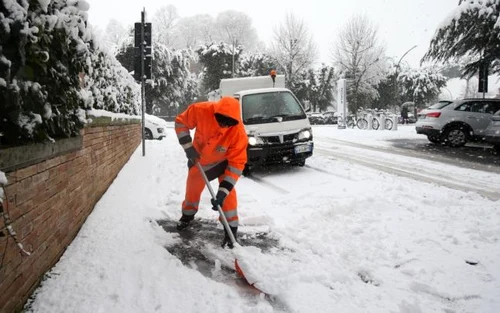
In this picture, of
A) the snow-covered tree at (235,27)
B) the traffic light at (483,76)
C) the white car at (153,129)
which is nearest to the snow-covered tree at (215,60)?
the snow-covered tree at (235,27)

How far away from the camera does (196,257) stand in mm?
3311

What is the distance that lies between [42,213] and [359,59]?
1501 inches

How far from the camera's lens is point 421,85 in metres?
46.4

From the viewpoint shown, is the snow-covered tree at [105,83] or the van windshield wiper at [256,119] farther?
the van windshield wiper at [256,119]

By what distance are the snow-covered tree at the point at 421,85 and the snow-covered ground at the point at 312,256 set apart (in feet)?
151

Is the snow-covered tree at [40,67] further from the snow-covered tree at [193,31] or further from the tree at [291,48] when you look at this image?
the snow-covered tree at [193,31]

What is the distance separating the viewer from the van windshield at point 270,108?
7.52 metres

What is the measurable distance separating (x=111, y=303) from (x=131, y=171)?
209 inches

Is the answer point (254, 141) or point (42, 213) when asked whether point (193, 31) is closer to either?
point (254, 141)

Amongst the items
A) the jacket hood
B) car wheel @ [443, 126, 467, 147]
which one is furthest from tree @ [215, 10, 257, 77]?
the jacket hood

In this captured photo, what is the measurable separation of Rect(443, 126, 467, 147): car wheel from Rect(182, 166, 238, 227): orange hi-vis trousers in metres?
10.6

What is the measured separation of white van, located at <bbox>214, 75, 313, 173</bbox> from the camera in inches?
283

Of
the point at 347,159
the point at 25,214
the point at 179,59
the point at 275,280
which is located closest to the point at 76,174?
the point at 25,214

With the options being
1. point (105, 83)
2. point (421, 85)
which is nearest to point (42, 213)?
point (105, 83)
